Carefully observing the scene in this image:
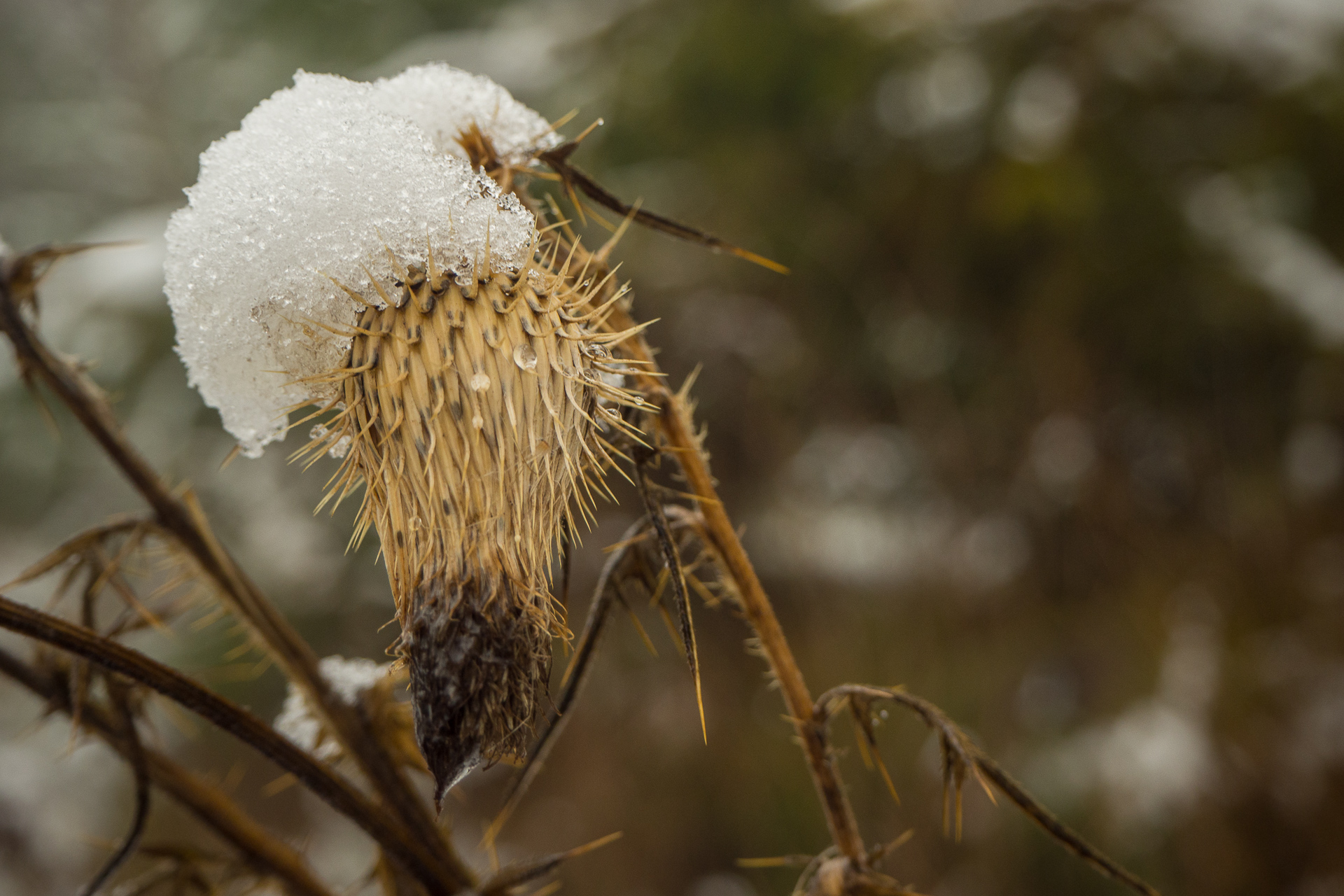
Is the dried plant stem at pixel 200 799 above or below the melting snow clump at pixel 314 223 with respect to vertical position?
below

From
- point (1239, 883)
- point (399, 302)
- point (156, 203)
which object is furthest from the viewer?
point (156, 203)

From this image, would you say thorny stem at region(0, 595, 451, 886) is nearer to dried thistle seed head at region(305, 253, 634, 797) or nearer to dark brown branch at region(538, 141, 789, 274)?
dried thistle seed head at region(305, 253, 634, 797)

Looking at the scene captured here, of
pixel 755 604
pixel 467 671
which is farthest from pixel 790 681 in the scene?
pixel 467 671

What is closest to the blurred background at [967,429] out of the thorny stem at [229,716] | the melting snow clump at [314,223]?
the thorny stem at [229,716]

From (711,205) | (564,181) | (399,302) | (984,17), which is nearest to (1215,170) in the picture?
(984,17)

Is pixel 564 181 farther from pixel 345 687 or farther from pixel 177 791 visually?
pixel 177 791

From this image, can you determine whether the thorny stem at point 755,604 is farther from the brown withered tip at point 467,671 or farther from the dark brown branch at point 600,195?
the brown withered tip at point 467,671
